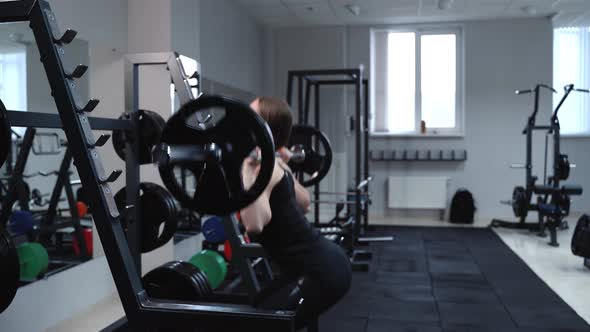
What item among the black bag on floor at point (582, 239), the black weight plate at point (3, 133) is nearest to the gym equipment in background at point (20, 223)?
the black weight plate at point (3, 133)

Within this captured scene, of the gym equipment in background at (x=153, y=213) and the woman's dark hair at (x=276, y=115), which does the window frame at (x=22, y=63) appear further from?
the woman's dark hair at (x=276, y=115)

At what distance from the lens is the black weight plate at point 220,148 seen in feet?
5.06

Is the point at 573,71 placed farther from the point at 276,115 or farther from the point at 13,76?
the point at 276,115

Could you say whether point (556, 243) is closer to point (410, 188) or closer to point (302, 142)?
point (410, 188)

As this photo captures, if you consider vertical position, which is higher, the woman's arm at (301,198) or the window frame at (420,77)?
the window frame at (420,77)

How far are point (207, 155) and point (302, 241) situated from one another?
37 centimetres

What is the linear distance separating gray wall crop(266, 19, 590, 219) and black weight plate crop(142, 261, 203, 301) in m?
4.62

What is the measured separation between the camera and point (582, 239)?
3941mm

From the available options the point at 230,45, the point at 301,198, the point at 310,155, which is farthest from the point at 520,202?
the point at 301,198

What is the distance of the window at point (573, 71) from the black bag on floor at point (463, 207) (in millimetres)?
1569

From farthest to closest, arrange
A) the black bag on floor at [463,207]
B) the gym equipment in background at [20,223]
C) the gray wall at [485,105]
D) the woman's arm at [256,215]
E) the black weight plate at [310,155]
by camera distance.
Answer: the gray wall at [485,105]
the black bag on floor at [463,207]
the gym equipment in background at [20,223]
the black weight plate at [310,155]
the woman's arm at [256,215]

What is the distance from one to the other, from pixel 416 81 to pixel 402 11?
1.05m

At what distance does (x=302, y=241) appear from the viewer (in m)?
1.62

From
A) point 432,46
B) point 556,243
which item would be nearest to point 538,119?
point 432,46
